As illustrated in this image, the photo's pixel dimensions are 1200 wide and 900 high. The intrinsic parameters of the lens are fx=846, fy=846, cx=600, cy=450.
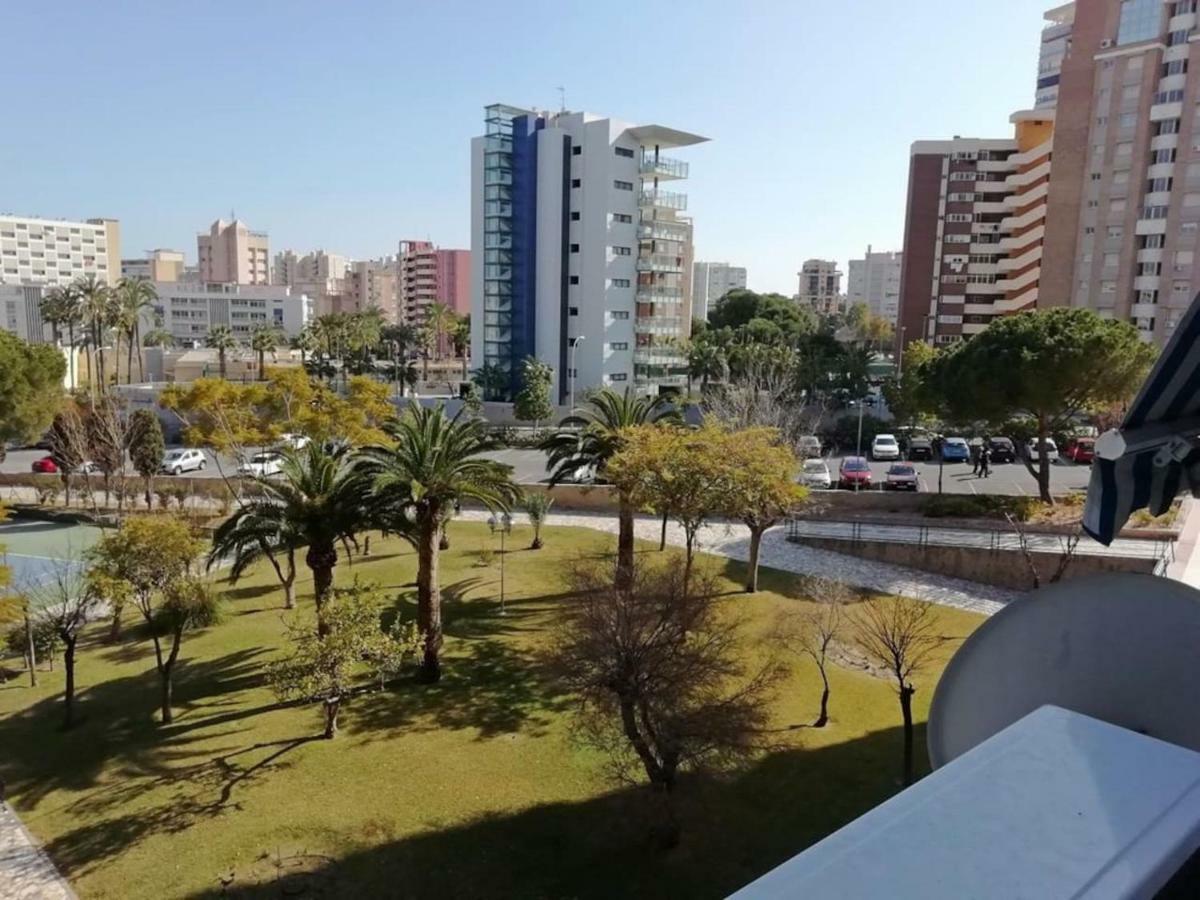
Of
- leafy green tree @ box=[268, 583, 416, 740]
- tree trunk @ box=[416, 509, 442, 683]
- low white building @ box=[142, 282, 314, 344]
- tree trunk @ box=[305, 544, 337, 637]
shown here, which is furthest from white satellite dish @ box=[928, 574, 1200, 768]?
low white building @ box=[142, 282, 314, 344]

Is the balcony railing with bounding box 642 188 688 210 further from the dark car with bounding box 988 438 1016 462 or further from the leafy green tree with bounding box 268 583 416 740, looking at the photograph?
the leafy green tree with bounding box 268 583 416 740

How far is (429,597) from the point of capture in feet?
51.9

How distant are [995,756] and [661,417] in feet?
53.0

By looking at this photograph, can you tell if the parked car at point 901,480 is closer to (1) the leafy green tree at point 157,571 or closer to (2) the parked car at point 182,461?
(1) the leafy green tree at point 157,571

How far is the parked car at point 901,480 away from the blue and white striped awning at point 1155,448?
21.8 meters

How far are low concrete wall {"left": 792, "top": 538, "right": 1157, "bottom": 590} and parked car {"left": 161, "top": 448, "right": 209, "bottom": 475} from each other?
25790 mm

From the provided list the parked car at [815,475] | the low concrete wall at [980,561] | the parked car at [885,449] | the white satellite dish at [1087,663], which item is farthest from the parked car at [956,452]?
the white satellite dish at [1087,663]

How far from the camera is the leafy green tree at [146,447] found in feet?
95.6

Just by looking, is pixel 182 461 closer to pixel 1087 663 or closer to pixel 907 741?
pixel 907 741

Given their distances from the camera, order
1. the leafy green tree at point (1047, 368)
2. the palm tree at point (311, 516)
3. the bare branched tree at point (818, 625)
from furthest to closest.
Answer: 1. the leafy green tree at point (1047, 368)
2. the bare branched tree at point (818, 625)
3. the palm tree at point (311, 516)

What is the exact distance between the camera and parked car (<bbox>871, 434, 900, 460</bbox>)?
3700 centimetres

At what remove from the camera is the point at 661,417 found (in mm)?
20484

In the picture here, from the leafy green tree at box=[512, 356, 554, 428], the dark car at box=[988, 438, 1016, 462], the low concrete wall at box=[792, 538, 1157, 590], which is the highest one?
the leafy green tree at box=[512, 356, 554, 428]

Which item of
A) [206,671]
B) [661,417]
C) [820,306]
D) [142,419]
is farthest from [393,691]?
[820,306]
